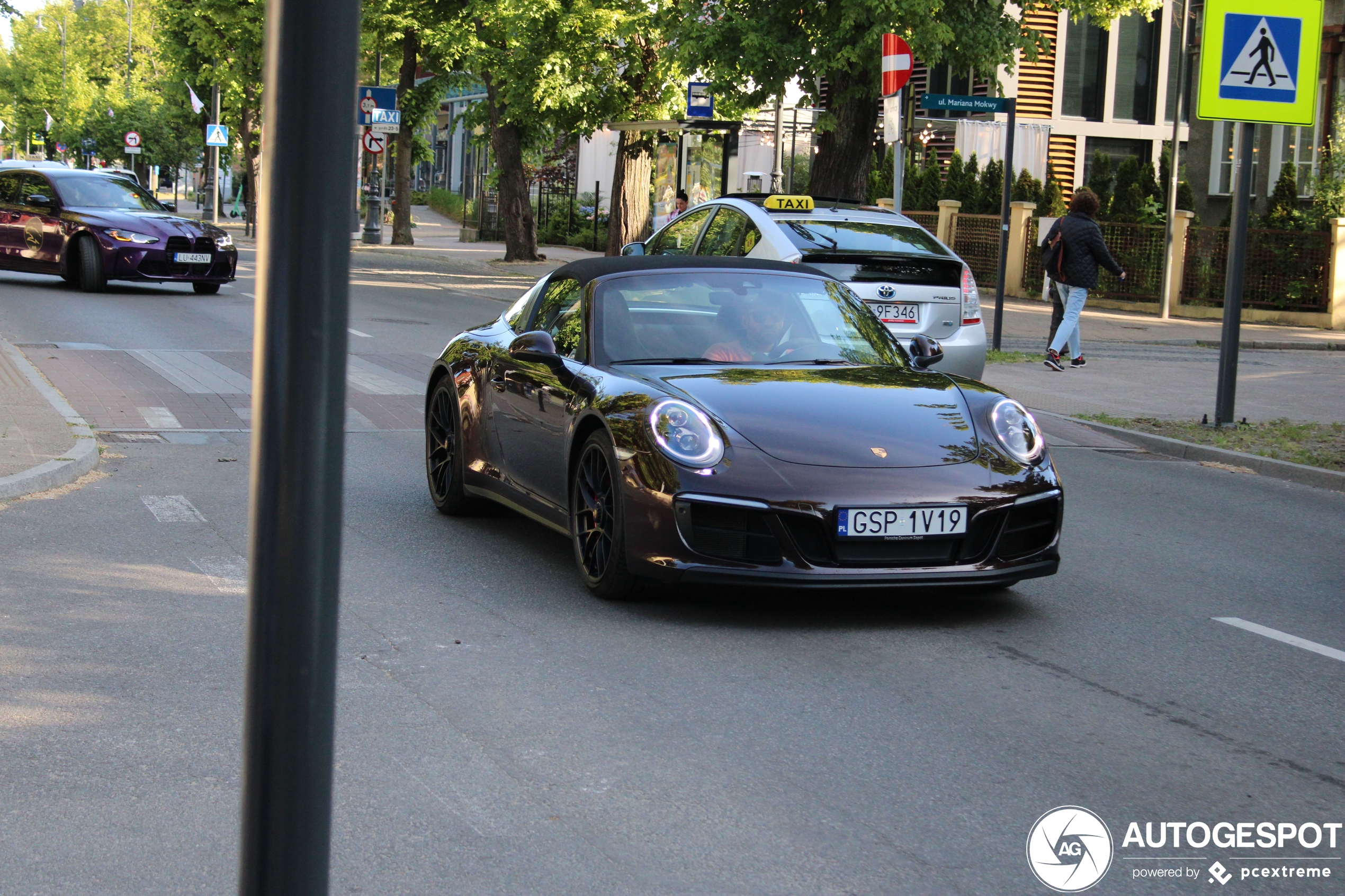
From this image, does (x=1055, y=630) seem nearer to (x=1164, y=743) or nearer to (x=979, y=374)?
(x=1164, y=743)

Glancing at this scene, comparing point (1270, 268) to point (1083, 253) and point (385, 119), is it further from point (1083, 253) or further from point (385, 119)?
point (385, 119)

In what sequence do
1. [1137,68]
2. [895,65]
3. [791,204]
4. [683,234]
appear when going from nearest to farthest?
[791,204] → [683,234] → [895,65] → [1137,68]

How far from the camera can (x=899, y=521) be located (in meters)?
5.93

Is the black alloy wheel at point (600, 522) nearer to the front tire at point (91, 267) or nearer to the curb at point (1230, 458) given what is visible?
the curb at point (1230, 458)

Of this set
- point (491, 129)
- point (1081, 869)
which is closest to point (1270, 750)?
point (1081, 869)

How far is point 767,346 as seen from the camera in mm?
7230

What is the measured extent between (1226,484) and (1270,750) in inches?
239

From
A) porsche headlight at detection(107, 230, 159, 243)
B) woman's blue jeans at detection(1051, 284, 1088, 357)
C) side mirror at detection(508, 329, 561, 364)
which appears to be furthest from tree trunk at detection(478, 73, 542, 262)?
side mirror at detection(508, 329, 561, 364)

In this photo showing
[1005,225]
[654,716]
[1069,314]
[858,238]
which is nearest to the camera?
[654,716]

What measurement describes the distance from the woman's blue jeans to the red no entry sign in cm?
308

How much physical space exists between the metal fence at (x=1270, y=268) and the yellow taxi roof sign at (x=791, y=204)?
13.1 metres

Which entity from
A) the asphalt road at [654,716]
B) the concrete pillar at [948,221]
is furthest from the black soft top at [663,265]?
the concrete pillar at [948,221]

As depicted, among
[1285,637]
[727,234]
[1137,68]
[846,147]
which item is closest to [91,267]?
[846,147]

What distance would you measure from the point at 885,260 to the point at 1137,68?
33.0m
